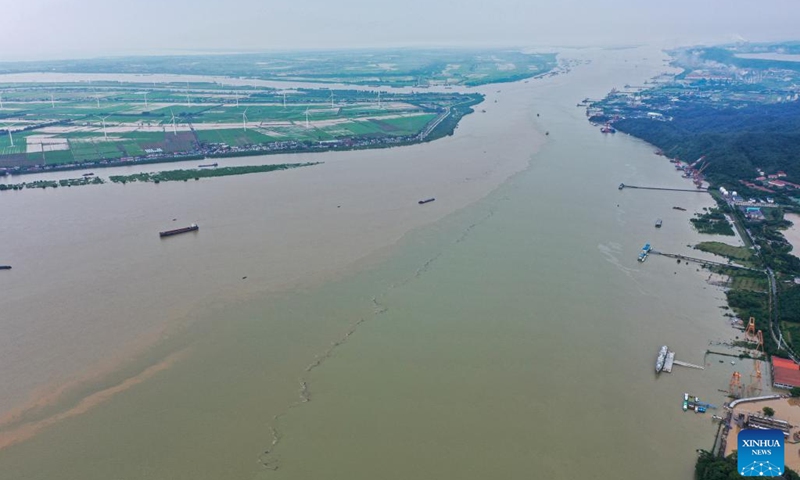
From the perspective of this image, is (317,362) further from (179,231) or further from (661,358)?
(179,231)

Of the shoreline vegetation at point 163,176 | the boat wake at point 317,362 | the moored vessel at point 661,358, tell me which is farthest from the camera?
the shoreline vegetation at point 163,176

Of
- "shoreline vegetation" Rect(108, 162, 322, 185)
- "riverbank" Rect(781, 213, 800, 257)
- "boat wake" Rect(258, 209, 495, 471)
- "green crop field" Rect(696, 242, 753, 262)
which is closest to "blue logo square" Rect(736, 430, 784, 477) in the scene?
"boat wake" Rect(258, 209, 495, 471)

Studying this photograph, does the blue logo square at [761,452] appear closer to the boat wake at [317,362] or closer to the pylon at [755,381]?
the boat wake at [317,362]

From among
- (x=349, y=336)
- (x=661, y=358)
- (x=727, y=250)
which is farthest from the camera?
(x=727, y=250)

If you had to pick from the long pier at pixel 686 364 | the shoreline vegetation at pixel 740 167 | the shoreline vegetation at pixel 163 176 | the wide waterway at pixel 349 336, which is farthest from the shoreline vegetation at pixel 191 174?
the long pier at pixel 686 364

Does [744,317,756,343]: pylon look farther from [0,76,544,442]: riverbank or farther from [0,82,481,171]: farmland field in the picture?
[0,82,481,171]: farmland field

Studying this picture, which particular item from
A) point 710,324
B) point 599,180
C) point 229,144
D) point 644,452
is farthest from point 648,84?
point 644,452

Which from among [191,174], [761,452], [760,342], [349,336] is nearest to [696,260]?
[760,342]
